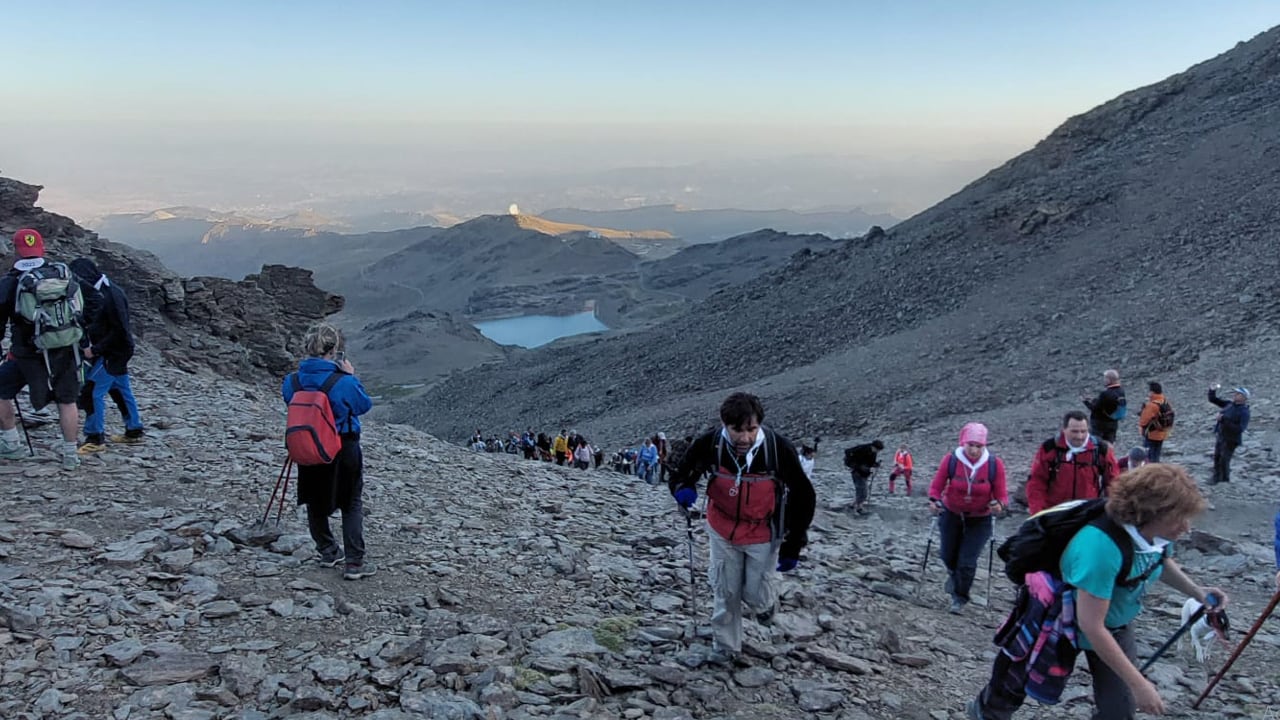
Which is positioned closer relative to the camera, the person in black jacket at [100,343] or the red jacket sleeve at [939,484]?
the red jacket sleeve at [939,484]

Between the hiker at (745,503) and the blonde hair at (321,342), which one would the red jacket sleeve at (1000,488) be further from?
the blonde hair at (321,342)

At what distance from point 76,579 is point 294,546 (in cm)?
145

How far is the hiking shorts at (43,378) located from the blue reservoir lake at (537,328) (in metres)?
95.9

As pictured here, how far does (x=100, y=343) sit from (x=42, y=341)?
69 cm

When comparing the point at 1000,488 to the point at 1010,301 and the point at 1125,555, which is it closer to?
the point at 1125,555

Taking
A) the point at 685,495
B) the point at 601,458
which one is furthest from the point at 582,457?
the point at 685,495

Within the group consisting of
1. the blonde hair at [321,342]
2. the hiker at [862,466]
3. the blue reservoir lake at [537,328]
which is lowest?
the blue reservoir lake at [537,328]

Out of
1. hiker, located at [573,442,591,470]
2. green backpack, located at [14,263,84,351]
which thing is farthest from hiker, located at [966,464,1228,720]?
hiker, located at [573,442,591,470]

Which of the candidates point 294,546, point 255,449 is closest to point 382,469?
point 255,449

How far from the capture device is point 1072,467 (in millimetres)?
6770

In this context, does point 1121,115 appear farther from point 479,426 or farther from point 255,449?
point 255,449

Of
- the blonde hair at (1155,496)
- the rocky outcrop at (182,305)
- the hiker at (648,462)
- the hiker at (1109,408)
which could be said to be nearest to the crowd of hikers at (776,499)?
the blonde hair at (1155,496)

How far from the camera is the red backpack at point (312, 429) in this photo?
5.36 meters

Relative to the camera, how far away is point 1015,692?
13.2 ft
